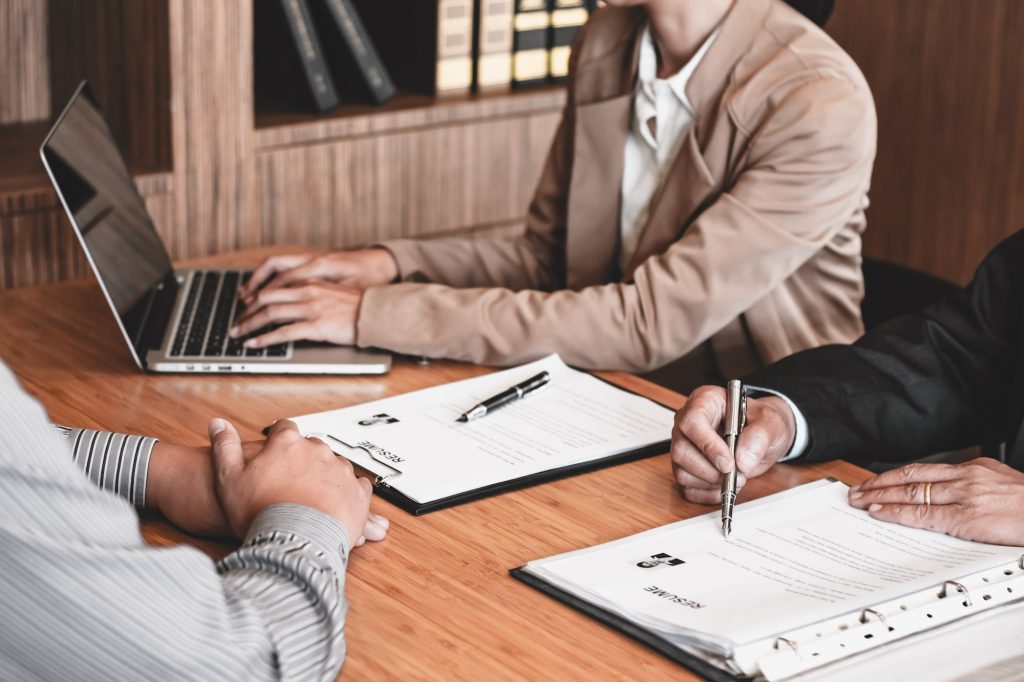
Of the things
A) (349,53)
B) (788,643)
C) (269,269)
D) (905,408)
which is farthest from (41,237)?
(788,643)

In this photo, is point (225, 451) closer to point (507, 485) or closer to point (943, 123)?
point (507, 485)

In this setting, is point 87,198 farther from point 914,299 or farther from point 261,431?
point 914,299

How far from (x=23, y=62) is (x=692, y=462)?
1.47 m

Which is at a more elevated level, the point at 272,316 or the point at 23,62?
the point at 23,62

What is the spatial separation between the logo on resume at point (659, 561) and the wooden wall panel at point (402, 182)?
1.28 meters

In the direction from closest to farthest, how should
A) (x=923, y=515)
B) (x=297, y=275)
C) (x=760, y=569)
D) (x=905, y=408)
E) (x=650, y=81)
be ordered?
(x=760, y=569)
(x=923, y=515)
(x=905, y=408)
(x=297, y=275)
(x=650, y=81)

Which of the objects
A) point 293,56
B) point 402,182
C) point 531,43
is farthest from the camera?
point 531,43

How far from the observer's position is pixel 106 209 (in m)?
1.57

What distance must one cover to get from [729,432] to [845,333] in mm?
644

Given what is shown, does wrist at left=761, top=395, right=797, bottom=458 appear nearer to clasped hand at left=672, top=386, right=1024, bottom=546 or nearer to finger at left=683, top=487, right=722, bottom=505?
clasped hand at left=672, top=386, right=1024, bottom=546

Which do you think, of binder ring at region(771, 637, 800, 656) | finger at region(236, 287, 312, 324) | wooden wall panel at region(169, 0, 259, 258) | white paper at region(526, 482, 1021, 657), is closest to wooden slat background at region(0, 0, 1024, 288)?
wooden wall panel at region(169, 0, 259, 258)

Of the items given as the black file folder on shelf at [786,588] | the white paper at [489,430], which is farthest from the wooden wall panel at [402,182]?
the black file folder on shelf at [786,588]

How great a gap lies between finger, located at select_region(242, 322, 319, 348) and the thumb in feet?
1.30

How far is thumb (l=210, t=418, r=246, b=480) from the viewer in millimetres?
1086
